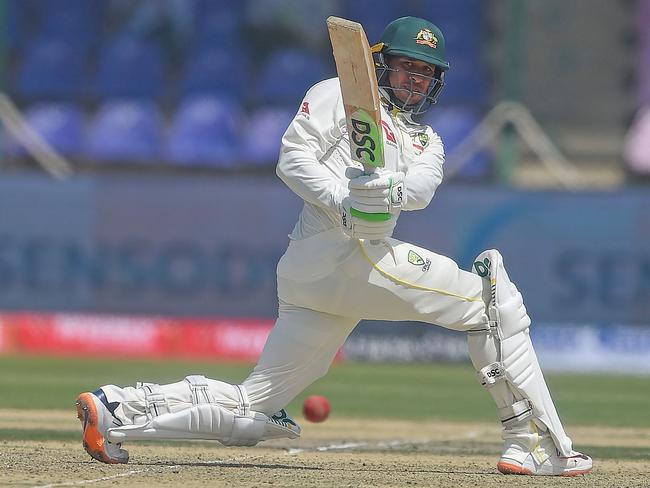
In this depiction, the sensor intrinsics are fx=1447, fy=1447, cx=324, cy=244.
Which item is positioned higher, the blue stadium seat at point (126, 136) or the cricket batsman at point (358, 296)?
the blue stadium seat at point (126, 136)

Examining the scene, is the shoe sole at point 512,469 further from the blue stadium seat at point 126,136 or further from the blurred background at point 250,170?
the blue stadium seat at point 126,136

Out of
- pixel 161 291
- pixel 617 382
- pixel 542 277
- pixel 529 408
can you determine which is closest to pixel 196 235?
pixel 161 291

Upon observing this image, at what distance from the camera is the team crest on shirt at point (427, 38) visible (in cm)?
530

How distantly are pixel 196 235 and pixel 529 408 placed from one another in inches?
363

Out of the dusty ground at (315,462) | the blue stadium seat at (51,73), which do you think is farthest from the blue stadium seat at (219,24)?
the dusty ground at (315,462)

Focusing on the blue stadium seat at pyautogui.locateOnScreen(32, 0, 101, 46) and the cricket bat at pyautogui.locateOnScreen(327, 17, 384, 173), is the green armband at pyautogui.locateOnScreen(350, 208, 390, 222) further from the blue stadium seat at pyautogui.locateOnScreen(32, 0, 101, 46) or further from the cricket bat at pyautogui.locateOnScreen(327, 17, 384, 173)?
the blue stadium seat at pyautogui.locateOnScreen(32, 0, 101, 46)

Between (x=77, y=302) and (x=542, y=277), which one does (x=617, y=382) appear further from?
(x=77, y=302)

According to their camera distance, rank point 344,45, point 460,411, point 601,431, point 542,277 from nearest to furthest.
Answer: point 344,45
point 601,431
point 460,411
point 542,277

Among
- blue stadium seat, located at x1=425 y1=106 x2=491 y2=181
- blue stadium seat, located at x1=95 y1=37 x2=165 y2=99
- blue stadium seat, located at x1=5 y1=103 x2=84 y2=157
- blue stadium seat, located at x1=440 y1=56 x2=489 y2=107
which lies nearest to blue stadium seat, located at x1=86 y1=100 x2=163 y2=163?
blue stadium seat, located at x1=5 y1=103 x2=84 y2=157

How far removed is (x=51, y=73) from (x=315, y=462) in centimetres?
1220

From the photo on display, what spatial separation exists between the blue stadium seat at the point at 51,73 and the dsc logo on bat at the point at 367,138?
12.6m

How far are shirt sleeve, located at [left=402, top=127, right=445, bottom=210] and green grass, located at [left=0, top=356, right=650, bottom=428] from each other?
3.79 meters

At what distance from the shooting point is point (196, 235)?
14305 mm

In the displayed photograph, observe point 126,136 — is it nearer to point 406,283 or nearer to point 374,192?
point 406,283
